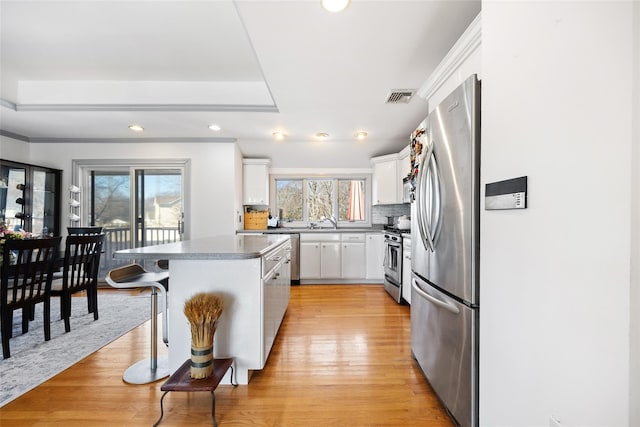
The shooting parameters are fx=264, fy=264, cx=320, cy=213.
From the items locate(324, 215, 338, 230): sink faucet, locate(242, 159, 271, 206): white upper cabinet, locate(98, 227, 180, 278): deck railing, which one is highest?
locate(242, 159, 271, 206): white upper cabinet

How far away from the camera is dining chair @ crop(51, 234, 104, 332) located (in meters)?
2.45

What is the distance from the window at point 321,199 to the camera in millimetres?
5023

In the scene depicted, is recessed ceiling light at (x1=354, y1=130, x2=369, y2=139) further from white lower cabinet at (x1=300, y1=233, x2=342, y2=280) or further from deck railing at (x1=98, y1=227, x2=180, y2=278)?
deck railing at (x1=98, y1=227, x2=180, y2=278)

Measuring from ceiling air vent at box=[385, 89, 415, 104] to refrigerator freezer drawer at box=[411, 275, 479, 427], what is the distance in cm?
182

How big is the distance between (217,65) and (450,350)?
3.11m

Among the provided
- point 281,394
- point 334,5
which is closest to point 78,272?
point 281,394

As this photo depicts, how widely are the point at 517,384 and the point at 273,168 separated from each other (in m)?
4.54

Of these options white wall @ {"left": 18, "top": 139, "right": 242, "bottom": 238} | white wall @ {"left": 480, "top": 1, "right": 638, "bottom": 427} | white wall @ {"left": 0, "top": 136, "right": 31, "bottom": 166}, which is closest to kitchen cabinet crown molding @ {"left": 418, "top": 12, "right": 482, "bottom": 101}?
white wall @ {"left": 480, "top": 1, "right": 638, "bottom": 427}

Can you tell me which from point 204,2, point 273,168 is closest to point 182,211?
point 273,168

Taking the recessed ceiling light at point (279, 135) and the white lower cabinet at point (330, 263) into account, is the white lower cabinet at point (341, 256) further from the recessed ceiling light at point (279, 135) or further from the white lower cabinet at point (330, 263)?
the recessed ceiling light at point (279, 135)

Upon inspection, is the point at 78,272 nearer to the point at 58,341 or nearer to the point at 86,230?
the point at 58,341

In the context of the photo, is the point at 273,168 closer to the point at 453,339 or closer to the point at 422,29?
the point at 422,29

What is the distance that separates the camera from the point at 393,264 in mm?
3600

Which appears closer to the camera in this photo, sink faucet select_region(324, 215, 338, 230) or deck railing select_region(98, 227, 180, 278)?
deck railing select_region(98, 227, 180, 278)
